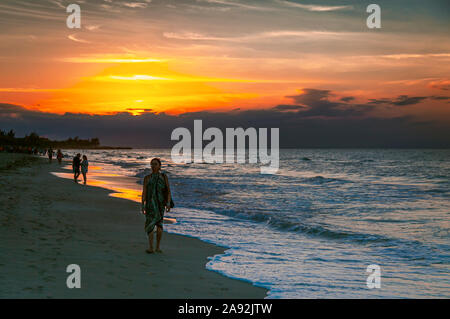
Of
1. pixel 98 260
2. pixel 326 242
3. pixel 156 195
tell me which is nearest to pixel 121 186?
pixel 326 242

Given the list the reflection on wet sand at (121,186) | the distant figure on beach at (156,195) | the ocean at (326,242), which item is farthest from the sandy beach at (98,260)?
the reflection on wet sand at (121,186)

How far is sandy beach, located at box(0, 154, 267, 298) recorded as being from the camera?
5.57 meters

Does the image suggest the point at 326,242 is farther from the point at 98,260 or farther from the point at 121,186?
the point at 121,186

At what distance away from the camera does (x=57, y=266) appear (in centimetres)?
635

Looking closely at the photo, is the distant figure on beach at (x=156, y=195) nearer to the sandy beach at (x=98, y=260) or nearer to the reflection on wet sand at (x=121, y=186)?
the sandy beach at (x=98, y=260)

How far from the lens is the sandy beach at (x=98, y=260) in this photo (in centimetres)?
557

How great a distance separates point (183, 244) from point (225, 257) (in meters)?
1.52

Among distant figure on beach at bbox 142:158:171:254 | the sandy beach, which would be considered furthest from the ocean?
distant figure on beach at bbox 142:158:171:254

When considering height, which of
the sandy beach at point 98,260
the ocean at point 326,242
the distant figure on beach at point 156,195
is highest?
the distant figure on beach at point 156,195

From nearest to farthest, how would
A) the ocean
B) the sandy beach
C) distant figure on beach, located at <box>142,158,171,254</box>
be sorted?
1. the sandy beach
2. the ocean
3. distant figure on beach, located at <box>142,158,171,254</box>

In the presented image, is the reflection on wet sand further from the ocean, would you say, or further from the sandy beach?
the sandy beach

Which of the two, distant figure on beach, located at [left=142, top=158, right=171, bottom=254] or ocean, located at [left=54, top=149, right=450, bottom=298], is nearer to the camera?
ocean, located at [left=54, top=149, right=450, bottom=298]
